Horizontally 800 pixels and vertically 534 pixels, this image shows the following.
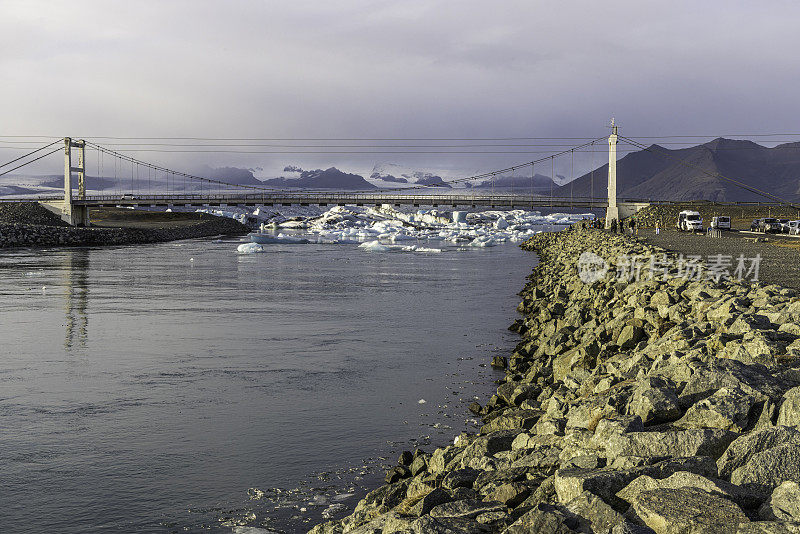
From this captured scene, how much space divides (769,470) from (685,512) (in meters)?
0.89

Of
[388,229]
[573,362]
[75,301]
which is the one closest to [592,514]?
[573,362]

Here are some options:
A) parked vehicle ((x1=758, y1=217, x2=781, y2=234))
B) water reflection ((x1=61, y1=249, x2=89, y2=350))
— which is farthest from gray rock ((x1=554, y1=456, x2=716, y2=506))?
parked vehicle ((x1=758, y1=217, x2=781, y2=234))

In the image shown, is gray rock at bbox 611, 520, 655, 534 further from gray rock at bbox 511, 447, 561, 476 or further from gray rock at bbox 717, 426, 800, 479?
gray rock at bbox 511, 447, 561, 476

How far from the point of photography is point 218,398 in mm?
10977

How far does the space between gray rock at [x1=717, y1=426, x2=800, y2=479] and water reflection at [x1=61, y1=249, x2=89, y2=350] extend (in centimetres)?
1365

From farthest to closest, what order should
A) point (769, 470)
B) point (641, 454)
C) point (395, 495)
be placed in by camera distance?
point (395, 495) < point (641, 454) < point (769, 470)

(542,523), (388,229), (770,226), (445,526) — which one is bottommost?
(388,229)

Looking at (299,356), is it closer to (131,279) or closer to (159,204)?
(131,279)

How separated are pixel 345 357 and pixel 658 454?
9.63m

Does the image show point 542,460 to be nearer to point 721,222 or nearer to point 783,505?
point 783,505

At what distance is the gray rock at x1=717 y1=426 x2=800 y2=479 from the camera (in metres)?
4.66

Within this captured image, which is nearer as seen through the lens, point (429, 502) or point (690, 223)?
point (429, 502)

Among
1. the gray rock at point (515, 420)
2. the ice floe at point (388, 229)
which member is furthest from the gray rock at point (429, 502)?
the ice floe at point (388, 229)

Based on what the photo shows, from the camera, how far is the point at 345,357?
14164 mm
